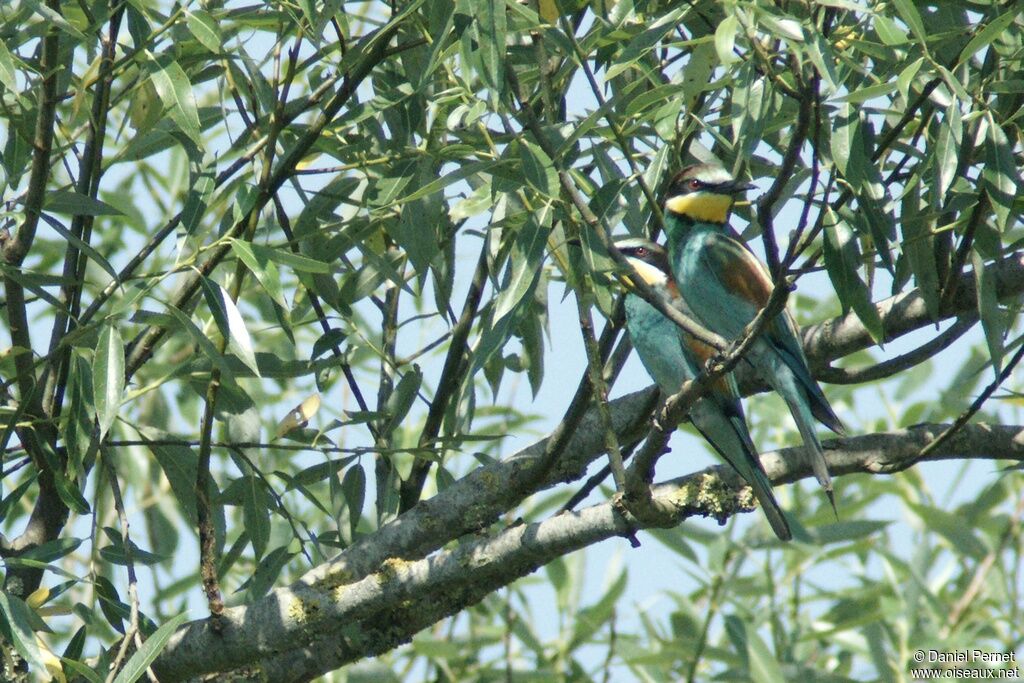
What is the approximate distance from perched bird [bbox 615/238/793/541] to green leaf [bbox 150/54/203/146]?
877mm

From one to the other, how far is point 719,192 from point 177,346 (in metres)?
2.00

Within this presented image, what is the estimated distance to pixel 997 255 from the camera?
232 cm

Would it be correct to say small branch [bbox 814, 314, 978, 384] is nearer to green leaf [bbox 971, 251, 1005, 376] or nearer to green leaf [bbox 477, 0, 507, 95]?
green leaf [bbox 971, 251, 1005, 376]

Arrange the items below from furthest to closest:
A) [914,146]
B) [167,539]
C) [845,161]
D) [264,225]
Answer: [167,539], [264,225], [914,146], [845,161]

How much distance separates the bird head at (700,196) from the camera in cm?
→ 310

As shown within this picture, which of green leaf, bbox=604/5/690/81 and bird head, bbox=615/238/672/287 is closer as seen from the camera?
green leaf, bbox=604/5/690/81

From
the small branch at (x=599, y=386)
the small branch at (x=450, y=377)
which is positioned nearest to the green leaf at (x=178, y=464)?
the small branch at (x=450, y=377)

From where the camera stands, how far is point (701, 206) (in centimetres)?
327

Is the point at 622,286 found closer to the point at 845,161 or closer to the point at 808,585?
the point at 845,161

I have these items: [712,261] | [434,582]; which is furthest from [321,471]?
[712,261]

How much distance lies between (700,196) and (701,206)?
0.22ft

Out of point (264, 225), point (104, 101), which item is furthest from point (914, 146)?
point (104, 101)

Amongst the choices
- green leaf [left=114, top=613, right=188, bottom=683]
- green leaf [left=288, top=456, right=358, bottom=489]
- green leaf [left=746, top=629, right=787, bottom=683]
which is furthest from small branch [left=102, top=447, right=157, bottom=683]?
green leaf [left=746, top=629, right=787, bottom=683]

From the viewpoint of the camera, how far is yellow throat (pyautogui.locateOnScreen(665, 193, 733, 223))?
3.22 metres
